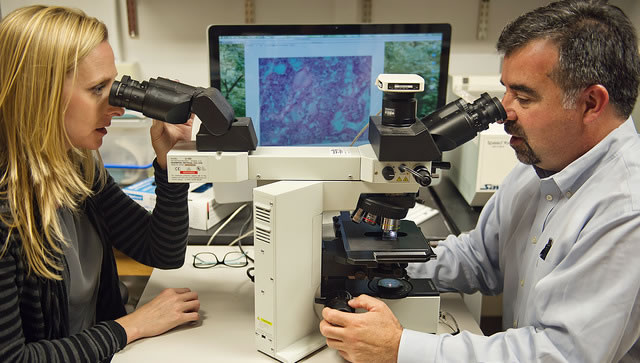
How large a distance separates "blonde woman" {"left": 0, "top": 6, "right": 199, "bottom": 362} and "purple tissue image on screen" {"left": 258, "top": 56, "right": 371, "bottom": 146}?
0.62 metres

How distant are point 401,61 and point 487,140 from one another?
0.37 m

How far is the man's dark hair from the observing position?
1108mm

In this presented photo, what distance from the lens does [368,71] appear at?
1823mm

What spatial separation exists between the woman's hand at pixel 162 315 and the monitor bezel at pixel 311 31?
688mm

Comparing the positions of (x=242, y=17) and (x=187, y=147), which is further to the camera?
(x=242, y=17)

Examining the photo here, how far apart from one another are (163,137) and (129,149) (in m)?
0.78

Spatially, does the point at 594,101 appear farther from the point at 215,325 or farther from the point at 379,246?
the point at 215,325

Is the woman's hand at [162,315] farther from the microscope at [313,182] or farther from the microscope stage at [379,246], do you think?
the microscope stage at [379,246]

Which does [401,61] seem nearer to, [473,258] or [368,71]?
[368,71]

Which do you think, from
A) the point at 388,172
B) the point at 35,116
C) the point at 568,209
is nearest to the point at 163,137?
the point at 35,116

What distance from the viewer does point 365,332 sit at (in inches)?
44.4

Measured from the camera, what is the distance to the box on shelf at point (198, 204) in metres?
1.77

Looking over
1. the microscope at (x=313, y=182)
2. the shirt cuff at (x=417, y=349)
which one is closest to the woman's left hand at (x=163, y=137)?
the microscope at (x=313, y=182)

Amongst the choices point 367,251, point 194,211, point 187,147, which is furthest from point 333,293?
point 194,211
